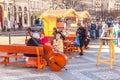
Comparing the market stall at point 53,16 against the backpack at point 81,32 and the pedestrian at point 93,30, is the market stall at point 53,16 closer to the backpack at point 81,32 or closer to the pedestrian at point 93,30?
the pedestrian at point 93,30

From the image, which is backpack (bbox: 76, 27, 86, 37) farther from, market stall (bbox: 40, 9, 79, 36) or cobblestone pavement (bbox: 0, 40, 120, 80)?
market stall (bbox: 40, 9, 79, 36)

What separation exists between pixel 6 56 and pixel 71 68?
2263mm

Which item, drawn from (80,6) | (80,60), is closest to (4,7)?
(80,6)

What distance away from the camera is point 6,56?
11266 mm

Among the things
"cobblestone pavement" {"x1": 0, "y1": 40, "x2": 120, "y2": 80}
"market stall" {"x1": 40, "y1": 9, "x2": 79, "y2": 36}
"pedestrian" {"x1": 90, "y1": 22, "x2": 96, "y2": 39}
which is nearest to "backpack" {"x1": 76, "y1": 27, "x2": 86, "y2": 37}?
"cobblestone pavement" {"x1": 0, "y1": 40, "x2": 120, "y2": 80}

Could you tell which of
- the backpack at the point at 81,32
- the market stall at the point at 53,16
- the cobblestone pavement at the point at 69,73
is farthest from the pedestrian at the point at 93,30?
the cobblestone pavement at the point at 69,73

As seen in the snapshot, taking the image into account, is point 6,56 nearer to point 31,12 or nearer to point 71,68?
point 71,68

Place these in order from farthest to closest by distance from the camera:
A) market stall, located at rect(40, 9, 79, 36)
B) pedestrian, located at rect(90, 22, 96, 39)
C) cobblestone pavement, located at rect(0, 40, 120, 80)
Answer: pedestrian, located at rect(90, 22, 96, 39) → market stall, located at rect(40, 9, 79, 36) → cobblestone pavement, located at rect(0, 40, 120, 80)

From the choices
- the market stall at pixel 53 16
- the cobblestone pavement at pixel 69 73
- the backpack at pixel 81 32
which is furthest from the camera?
the market stall at pixel 53 16

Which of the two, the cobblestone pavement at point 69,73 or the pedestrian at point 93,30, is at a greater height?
the pedestrian at point 93,30

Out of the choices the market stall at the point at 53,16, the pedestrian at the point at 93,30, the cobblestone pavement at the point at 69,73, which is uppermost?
the market stall at the point at 53,16

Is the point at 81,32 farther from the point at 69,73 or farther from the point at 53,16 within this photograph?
the point at 53,16

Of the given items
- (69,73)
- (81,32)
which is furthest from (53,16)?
(69,73)

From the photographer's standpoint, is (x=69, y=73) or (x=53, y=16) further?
(x=53, y=16)
